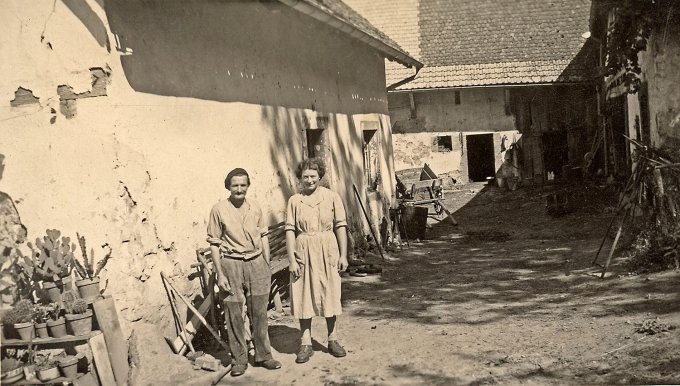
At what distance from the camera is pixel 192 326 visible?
18.7 feet

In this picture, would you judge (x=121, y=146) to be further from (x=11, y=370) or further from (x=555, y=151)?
(x=555, y=151)

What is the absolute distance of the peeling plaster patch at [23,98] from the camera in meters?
4.96

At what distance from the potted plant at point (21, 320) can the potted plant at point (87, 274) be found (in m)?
0.41

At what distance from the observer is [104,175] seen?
5113 millimetres

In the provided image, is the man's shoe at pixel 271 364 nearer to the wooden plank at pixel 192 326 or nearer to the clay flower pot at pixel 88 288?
the wooden plank at pixel 192 326

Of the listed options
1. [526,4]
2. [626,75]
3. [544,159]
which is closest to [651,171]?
[626,75]

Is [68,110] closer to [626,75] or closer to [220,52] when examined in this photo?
[220,52]

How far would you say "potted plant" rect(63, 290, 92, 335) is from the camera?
4684 millimetres

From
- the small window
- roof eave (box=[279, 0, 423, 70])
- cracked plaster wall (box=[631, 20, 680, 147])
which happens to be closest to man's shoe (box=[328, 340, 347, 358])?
roof eave (box=[279, 0, 423, 70])

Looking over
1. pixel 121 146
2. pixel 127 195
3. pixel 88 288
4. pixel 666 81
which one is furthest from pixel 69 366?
pixel 666 81

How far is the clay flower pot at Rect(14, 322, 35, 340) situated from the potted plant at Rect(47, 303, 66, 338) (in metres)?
0.13

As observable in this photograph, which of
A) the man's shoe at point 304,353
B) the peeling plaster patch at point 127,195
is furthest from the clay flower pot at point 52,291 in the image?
the man's shoe at point 304,353

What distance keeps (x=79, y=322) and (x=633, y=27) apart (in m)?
8.21

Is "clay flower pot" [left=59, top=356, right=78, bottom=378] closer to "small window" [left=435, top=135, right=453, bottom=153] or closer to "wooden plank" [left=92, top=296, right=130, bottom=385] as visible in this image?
"wooden plank" [left=92, top=296, right=130, bottom=385]
